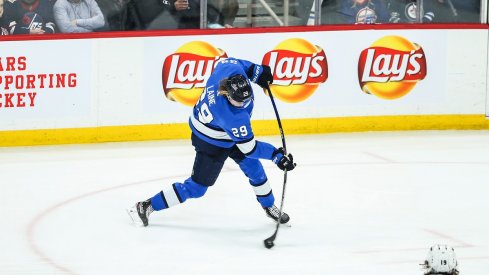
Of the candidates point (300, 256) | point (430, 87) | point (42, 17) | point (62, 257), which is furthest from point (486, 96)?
point (62, 257)

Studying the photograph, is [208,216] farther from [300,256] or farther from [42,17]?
[42,17]

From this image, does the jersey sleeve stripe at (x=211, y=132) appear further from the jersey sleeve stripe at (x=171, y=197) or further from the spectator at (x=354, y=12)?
the spectator at (x=354, y=12)

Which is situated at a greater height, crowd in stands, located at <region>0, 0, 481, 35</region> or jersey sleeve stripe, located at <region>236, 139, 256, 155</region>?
jersey sleeve stripe, located at <region>236, 139, 256, 155</region>

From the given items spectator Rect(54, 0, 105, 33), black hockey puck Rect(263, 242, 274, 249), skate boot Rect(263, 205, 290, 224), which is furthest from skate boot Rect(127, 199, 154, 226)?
spectator Rect(54, 0, 105, 33)

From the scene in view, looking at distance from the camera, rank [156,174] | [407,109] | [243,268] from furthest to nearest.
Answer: [407,109] < [156,174] < [243,268]

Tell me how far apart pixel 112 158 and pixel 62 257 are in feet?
10.2

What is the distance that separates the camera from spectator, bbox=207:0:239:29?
963cm

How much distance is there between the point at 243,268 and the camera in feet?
18.1

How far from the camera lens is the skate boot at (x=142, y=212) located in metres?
6.41

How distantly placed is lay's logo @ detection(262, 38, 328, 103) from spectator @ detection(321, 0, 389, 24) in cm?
40

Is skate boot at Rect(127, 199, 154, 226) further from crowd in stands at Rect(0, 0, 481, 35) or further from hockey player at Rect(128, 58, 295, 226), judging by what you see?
crowd in stands at Rect(0, 0, 481, 35)

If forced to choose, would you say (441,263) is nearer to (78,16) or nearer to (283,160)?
(283,160)

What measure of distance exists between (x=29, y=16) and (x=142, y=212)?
3260mm

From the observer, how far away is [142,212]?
6418 millimetres
